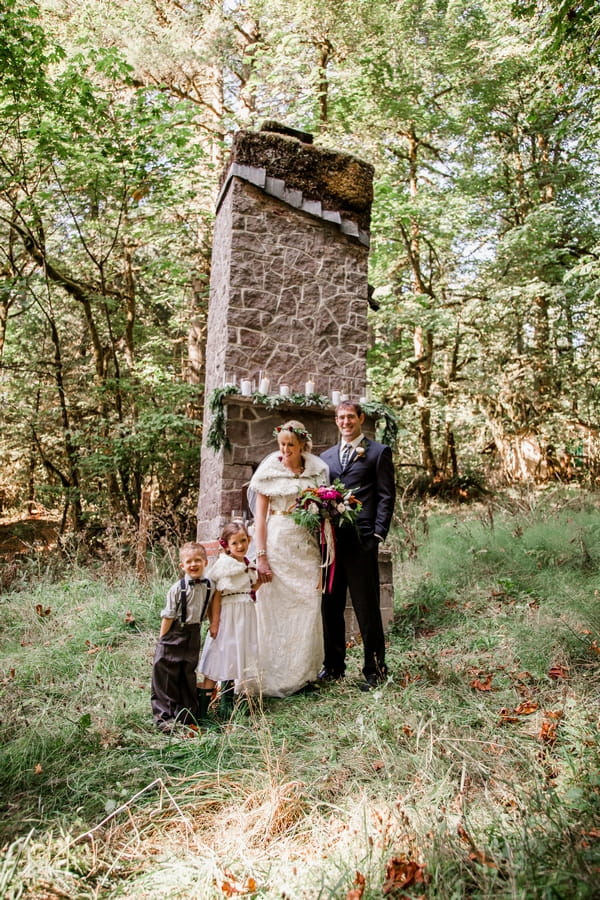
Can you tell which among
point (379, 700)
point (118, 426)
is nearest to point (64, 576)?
point (118, 426)

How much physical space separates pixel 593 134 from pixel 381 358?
27.1ft

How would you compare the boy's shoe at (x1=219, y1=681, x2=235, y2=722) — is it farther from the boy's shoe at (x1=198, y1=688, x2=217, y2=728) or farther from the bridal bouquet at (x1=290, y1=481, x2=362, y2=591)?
the bridal bouquet at (x1=290, y1=481, x2=362, y2=591)

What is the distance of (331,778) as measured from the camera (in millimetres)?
2771

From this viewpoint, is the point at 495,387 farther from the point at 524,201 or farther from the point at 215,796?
the point at 215,796

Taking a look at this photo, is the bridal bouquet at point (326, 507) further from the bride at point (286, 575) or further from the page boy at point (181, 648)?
the page boy at point (181, 648)

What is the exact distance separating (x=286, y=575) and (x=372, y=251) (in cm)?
1099

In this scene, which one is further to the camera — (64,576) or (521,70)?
(521,70)

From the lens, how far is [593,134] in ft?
22.5

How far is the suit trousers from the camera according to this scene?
13.7 feet

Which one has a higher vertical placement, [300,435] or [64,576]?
[300,435]

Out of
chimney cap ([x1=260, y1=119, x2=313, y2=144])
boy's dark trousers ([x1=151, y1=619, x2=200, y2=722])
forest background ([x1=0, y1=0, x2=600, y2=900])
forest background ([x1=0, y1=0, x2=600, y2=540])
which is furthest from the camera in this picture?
forest background ([x1=0, y1=0, x2=600, y2=540])

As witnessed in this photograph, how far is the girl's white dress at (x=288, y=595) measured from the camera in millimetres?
4172

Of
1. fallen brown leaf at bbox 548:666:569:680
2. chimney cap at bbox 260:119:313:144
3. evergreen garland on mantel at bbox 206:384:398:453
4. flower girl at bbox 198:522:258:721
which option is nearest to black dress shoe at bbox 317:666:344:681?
flower girl at bbox 198:522:258:721

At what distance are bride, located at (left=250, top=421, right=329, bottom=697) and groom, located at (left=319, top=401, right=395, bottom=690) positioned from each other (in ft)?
0.49
